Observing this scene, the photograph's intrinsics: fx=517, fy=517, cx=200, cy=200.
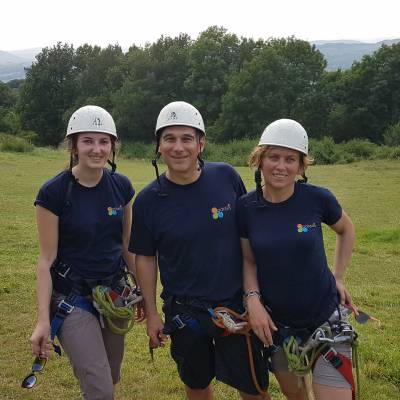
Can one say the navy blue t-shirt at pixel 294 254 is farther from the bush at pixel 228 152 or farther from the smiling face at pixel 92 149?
the bush at pixel 228 152

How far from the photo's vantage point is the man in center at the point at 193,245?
3873 millimetres

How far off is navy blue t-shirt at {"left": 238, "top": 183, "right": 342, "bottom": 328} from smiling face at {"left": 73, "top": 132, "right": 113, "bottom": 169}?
3.96ft

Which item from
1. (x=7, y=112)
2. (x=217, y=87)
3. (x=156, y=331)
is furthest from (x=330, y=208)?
(x=7, y=112)

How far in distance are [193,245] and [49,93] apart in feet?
267

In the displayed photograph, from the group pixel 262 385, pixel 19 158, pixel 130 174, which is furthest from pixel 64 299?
pixel 19 158

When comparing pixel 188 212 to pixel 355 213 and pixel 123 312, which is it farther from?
pixel 355 213

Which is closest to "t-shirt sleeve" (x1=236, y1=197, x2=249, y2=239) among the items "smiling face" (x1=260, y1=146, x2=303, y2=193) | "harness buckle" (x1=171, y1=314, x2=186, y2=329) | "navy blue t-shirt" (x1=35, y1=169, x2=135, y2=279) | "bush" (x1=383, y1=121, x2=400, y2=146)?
"smiling face" (x1=260, y1=146, x2=303, y2=193)

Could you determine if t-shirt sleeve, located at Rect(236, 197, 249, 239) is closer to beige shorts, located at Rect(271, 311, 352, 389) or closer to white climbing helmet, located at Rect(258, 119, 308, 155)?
white climbing helmet, located at Rect(258, 119, 308, 155)

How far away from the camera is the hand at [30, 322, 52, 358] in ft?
12.3

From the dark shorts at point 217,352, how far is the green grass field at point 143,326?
5.06ft

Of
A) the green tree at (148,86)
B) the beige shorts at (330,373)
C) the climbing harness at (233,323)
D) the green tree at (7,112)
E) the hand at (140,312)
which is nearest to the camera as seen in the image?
the beige shorts at (330,373)

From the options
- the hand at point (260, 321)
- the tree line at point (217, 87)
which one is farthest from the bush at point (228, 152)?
the hand at point (260, 321)

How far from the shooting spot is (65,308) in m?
3.97

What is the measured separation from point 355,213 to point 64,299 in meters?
15.0
